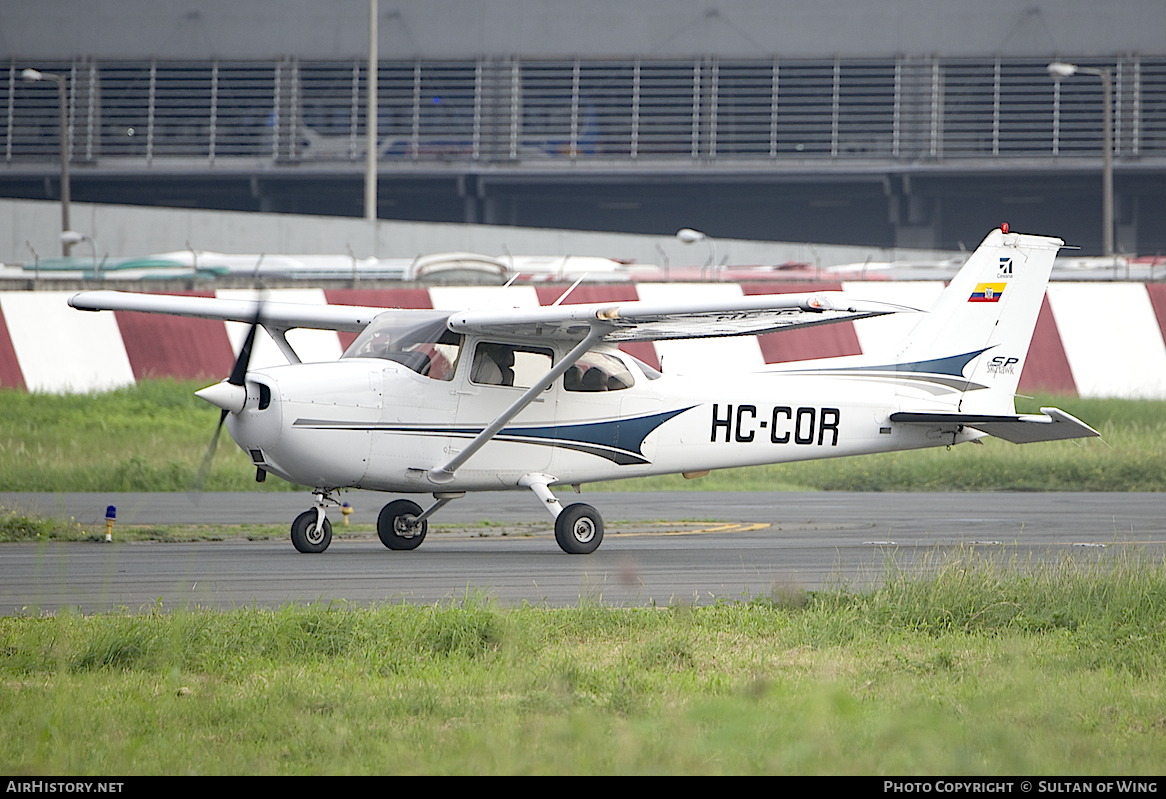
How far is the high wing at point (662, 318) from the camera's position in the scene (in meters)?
9.95

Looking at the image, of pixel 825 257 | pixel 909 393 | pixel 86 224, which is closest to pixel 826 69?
pixel 825 257

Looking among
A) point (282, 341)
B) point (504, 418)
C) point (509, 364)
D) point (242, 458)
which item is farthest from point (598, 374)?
point (242, 458)

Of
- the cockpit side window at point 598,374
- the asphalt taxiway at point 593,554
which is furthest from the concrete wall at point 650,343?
the cockpit side window at point 598,374

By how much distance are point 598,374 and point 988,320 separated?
Answer: 420 centimetres

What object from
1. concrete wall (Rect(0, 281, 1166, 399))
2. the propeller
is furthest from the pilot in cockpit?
concrete wall (Rect(0, 281, 1166, 399))

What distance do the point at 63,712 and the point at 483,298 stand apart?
1662 centimetres

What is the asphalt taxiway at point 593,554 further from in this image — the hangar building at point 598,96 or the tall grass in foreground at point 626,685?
the hangar building at point 598,96

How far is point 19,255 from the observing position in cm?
3862

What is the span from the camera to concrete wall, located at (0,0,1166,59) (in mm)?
49062

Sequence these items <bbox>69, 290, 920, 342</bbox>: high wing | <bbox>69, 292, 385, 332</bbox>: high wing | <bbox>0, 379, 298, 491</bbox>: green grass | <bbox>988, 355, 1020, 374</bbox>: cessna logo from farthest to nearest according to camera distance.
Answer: <bbox>0, 379, 298, 491</bbox>: green grass → <bbox>988, 355, 1020, 374</bbox>: cessna logo → <bbox>69, 292, 385, 332</bbox>: high wing → <bbox>69, 290, 920, 342</bbox>: high wing

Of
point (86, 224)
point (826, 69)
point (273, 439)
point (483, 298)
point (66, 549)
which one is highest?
point (826, 69)

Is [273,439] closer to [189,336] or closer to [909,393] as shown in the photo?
[909,393]

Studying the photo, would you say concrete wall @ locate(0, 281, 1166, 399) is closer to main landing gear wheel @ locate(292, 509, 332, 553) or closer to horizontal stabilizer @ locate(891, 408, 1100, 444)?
horizontal stabilizer @ locate(891, 408, 1100, 444)

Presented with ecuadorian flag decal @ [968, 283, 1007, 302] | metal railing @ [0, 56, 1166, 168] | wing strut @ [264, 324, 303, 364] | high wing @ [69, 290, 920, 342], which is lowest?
wing strut @ [264, 324, 303, 364]
